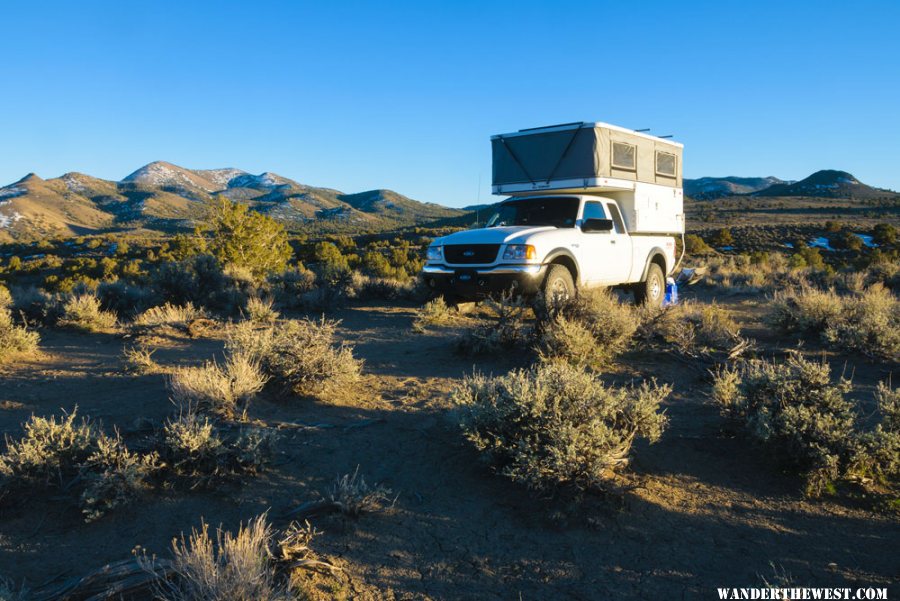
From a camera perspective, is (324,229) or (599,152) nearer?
→ (599,152)

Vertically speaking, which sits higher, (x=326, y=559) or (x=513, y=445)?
(x=513, y=445)

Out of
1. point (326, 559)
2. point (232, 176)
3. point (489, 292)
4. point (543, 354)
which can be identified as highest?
point (232, 176)

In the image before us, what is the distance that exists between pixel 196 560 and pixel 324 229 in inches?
3049

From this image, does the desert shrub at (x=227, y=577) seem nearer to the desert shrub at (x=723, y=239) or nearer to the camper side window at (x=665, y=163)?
the camper side window at (x=665, y=163)

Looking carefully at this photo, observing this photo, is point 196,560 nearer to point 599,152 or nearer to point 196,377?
point 196,377

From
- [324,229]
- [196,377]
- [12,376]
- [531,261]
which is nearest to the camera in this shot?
[196,377]

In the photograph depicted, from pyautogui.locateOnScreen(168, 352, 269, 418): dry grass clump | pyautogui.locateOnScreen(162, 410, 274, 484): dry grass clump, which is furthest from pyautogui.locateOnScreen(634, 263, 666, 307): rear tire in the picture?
pyautogui.locateOnScreen(162, 410, 274, 484): dry grass clump

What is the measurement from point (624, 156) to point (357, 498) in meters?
8.53

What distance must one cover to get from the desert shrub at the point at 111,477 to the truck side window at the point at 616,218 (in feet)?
27.4

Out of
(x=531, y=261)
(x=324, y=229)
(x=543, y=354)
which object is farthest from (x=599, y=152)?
(x=324, y=229)

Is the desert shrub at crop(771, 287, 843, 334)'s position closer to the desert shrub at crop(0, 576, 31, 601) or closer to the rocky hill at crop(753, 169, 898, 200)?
the desert shrub at crop(0, 576, 31, 601)

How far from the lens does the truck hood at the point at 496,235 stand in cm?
805

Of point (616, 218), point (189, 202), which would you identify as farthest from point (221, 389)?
point (189, 202)

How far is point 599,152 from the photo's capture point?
945cm
